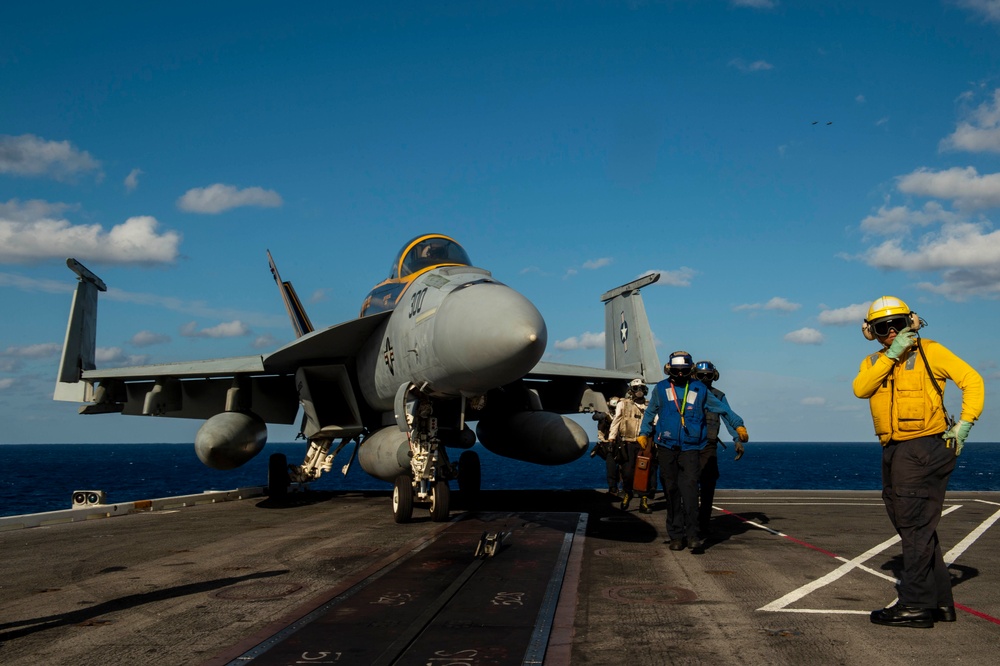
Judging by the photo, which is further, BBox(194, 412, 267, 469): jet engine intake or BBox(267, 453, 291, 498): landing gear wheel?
BBox(267, 453, 291, 498): landing gear wheel

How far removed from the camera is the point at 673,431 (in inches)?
364

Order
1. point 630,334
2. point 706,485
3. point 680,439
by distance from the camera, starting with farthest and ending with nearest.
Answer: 1. point 630,334
2. point 706,485
3. point 680,439

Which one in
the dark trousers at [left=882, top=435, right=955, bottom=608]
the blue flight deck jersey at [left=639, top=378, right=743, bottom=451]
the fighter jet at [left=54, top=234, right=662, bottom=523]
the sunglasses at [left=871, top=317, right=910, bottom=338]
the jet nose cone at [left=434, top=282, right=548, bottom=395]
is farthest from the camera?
the fighter jet at [left=54, top=234, right=662, bottom=523]

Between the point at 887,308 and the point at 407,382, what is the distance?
729cm

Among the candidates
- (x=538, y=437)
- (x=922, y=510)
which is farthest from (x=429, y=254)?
(x=922, y=510)

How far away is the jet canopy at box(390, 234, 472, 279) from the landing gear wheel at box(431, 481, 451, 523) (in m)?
3.65

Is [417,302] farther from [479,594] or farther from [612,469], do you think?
[479,594]

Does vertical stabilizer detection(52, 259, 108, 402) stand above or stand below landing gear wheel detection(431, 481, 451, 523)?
above

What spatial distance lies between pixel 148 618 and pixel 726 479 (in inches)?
2655

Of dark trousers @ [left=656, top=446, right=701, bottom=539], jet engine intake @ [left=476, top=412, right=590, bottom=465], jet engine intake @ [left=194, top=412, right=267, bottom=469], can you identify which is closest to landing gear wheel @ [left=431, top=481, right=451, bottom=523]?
jet engine intake @ [left=476, top=412, right=590, bottom=465]

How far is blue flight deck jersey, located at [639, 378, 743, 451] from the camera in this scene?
9195mm

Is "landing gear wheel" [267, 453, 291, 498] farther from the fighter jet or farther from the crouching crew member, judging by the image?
the crouching crew member

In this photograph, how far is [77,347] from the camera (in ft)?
61.8

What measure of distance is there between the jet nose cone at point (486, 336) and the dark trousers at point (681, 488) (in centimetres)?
199
